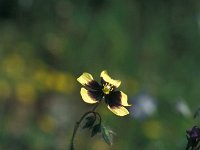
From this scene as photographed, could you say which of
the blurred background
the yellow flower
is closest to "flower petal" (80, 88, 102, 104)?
the yellow flower

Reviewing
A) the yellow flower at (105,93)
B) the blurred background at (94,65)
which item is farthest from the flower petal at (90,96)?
the blurred background at (94,65)

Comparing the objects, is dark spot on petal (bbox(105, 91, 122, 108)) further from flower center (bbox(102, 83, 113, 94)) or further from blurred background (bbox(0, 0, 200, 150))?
blurred background (bbox(0, 0, 200, 150))

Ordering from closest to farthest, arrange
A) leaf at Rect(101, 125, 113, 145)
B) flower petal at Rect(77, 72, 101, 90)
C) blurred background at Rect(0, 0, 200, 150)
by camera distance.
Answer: leaf at Rect(101, 125, 113, 145)
flower petal at Rect(77, 72, 101, 90)
blurred background at Rect(0, 0, 200, 150)

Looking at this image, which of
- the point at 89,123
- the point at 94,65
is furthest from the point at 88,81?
the point at 94,65

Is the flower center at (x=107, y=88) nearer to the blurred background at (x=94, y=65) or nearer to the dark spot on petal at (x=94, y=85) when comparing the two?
the dark spot on petal at (x=94, y=85)

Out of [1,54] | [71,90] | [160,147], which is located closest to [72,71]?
[71,90]
